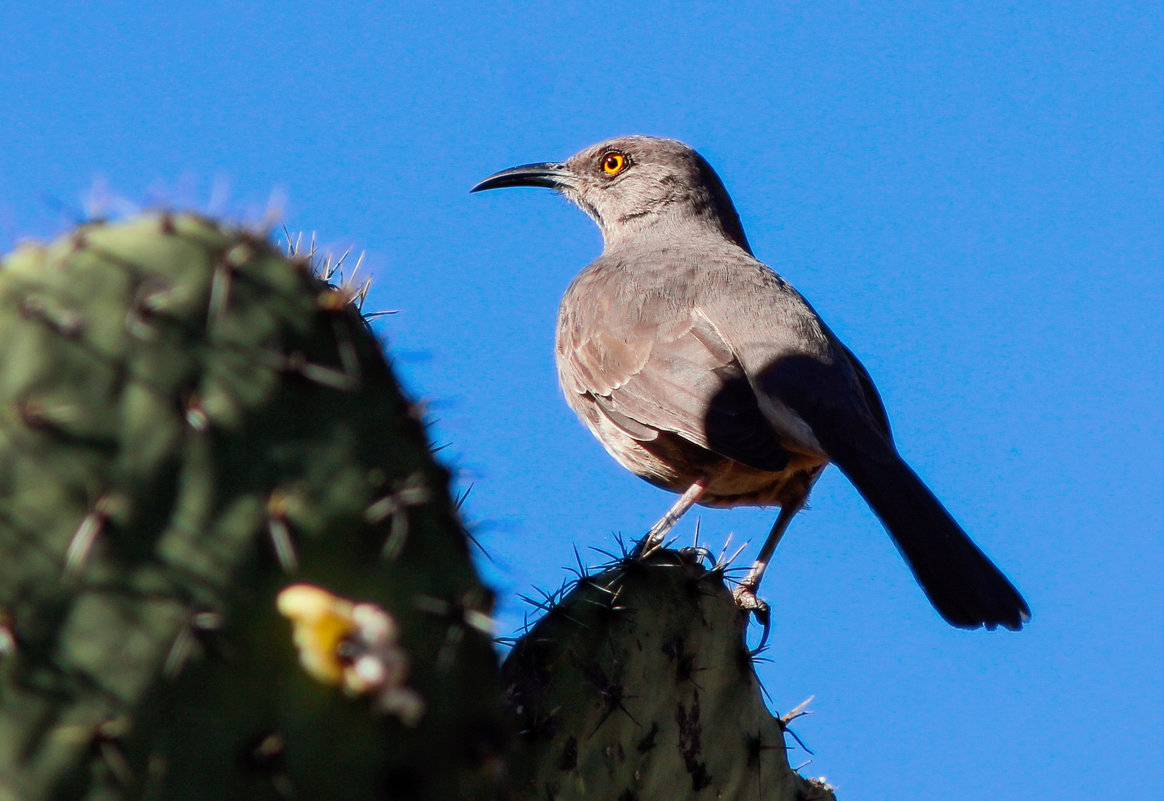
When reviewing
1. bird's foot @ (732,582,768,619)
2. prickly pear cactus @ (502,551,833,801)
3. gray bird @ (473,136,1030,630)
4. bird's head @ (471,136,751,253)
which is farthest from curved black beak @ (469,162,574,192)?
prickly pear cactus @ (502,551,833,801)

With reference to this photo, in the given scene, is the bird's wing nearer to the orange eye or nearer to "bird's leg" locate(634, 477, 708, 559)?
"bird's leg" locate(634, 477, 708, 559)

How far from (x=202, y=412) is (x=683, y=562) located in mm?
1546

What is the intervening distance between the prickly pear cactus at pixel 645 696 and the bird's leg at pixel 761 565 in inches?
28.3

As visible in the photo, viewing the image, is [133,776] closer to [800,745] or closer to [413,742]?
[413,742]

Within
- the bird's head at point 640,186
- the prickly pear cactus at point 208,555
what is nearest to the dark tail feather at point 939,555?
the bird's head at point 640,186

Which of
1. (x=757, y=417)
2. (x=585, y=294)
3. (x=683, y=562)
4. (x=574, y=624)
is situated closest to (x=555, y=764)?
(x=574, y=624)

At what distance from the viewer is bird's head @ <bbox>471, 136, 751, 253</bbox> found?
6.64 metres

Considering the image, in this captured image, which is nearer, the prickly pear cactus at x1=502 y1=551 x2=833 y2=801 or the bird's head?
the prickly pear cactus at x1=502 y1=551 x2=833 y2=801


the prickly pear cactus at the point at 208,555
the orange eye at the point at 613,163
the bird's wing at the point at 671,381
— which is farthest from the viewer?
the orange eye at the point at 613,163

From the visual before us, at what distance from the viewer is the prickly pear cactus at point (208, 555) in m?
1.55

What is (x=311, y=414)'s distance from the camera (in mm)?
1742

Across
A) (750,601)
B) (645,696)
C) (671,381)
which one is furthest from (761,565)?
(645,696)

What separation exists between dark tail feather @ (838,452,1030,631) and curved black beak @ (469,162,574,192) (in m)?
3.08

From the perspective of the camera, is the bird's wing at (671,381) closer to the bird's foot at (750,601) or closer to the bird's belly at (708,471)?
the bird's belly at (708,471)
